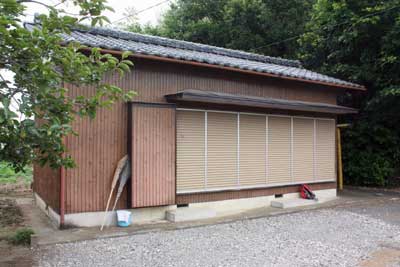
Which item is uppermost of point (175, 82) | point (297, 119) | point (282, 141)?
point (175, 82)

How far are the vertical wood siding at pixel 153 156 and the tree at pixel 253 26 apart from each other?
9.70m

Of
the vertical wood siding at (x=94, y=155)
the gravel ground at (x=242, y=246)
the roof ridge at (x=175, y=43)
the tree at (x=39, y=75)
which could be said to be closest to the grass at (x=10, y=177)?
the roof ridge at (x=175, y=43)

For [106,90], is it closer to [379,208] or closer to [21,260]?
[21,260]

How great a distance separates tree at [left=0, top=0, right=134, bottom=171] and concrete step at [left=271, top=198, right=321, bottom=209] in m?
5.13

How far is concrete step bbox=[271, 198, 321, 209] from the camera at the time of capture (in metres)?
7.37

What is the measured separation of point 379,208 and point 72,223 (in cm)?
604

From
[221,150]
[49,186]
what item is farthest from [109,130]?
[221,150]

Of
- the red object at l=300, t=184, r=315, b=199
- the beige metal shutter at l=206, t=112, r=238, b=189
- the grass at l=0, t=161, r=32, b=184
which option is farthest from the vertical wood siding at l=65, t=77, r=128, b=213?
the grass at l=0, t=161, r=32, b=184

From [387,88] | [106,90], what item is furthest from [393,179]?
[106,90]

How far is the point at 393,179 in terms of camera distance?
11.2 metres

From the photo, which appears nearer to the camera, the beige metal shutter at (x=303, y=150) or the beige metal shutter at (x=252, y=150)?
the beige metal shutter at (x=252, y=150)

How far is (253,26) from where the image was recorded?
15.3 m

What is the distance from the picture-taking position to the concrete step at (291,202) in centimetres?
737

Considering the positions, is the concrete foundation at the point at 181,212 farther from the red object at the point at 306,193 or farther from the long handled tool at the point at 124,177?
the long handled tool at the point at 124,177
